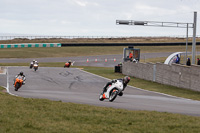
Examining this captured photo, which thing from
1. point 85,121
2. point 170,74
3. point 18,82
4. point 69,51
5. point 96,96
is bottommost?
point 96,96

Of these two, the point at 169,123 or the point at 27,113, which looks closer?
the point at 169,123

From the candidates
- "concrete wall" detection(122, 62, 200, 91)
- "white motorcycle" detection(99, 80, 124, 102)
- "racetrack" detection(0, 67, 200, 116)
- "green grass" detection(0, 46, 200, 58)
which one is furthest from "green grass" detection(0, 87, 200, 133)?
"green grass" detection(0, 46, 200, 58)

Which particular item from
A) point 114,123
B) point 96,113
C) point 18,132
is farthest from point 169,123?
point 18,132

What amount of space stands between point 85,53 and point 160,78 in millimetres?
47010

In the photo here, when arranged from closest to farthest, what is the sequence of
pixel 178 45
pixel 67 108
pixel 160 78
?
1. pixel 67 108
2. pixel 160 78
3. pixel 178 45

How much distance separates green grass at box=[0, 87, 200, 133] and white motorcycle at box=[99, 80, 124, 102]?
3.21 m

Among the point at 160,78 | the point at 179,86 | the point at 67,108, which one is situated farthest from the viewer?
the point at 160,78

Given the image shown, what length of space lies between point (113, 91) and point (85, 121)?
5.81 meters

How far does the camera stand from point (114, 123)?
975 cm

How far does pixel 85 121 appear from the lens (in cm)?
993

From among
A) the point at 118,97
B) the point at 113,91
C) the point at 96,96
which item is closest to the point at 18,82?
the point at 96,96

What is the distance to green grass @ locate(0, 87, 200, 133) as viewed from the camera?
8.71 metres

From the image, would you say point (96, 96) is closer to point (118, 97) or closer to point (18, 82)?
point (118, 97)

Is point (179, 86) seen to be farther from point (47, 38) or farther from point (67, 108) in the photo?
point (47, 38)
